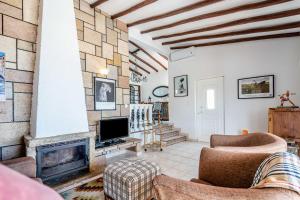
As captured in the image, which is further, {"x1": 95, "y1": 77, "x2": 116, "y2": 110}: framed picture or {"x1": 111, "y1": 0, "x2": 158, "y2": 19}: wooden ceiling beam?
{"x1": 95, "y1": 77, "x2": 116, "y2": 110}: framed picture

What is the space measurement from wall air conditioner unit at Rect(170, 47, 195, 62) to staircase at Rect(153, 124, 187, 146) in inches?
89.7

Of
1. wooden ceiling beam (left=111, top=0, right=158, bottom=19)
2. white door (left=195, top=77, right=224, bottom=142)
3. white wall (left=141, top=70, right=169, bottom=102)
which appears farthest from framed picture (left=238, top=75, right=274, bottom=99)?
white wall (left=141, top=70, right=169, bottom=102)

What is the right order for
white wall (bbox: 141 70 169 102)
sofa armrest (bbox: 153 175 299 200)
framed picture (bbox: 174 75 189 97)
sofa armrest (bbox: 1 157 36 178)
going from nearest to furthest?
sofa armrest (bbox: 153 175 299 200) < sofa armrest (bbox: 1 157 36 178) < framed picture (bbox: 174 75 189 97) < white wall (bbox: 141 70 169 102)

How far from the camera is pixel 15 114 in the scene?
2590mm

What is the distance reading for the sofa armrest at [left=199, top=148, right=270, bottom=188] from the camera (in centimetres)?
144

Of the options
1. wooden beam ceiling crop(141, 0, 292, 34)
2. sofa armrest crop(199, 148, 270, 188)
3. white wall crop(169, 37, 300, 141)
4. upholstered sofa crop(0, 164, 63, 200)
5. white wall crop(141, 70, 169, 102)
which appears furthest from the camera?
white wall crop(141, 70, 169, 102)

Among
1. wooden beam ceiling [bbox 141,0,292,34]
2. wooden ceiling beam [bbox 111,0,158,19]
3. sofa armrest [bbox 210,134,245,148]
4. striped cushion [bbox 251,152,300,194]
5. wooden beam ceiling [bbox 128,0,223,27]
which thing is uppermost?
wooden ceiling beam [bbox 111,0,158,19]

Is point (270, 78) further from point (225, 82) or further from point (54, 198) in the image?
point (54, 198)

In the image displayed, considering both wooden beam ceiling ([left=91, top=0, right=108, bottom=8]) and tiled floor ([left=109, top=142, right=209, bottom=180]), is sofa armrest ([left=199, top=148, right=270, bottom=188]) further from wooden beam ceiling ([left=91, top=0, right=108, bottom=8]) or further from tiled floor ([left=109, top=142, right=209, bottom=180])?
wooden beam ceiling ([left=91, top=0, right=108, bottom=8])

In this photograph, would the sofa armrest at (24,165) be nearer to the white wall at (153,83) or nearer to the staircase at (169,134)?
the staircase at (169,134)

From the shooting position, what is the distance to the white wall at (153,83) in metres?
9.42

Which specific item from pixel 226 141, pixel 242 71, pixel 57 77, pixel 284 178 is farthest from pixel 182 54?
pixel 284 178

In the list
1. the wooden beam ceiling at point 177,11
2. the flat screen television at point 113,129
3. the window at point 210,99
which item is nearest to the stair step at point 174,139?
the window at point 210,99

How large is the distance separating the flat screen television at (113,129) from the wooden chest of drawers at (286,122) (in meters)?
3.06
